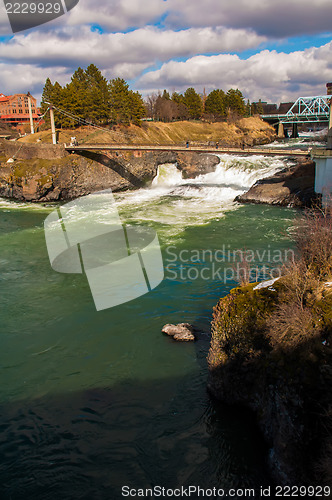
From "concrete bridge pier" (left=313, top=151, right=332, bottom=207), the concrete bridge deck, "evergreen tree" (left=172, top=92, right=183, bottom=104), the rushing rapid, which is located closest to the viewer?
"concrete bridge pier" (left=313, top=151, right=332, bottom=207)

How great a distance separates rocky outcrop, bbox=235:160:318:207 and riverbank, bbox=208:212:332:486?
2203cm

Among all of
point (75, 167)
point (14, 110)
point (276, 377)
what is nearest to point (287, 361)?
point (276, 377)

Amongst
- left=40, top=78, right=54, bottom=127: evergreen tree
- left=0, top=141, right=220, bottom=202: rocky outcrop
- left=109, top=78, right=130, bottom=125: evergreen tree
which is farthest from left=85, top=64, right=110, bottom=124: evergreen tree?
left=0, top=141, right=220, bottom=202: rocky outcrop

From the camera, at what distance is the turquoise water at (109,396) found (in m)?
7.61

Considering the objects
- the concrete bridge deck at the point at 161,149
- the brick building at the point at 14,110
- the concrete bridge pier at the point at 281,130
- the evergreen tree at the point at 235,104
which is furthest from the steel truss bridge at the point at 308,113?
the brick building at the point at 14,110

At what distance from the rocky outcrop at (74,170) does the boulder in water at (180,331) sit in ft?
101

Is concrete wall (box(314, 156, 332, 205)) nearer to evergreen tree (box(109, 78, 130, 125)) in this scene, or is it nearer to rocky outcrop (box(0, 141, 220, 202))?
rocky outcrop (box(0, 141, 220, 202))

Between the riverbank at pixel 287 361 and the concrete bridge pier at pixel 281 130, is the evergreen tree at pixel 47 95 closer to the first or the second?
the riverbank at pixel 287 361

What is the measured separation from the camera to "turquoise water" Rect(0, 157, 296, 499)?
7.61m

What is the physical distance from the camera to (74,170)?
4238cm

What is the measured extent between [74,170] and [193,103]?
5690 cm

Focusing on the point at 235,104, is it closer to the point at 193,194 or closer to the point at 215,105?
the point at 215,105

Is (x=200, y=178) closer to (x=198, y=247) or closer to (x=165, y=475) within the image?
(x=198, y=247)

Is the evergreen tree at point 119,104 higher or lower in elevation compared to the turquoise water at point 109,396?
higher
